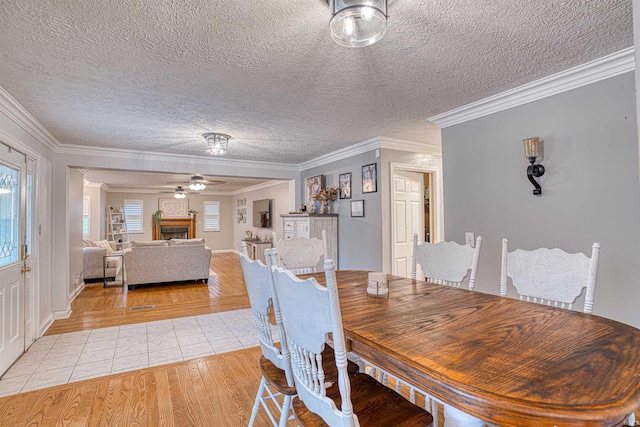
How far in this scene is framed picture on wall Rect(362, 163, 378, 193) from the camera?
4152mm

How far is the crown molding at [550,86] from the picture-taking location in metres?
1.99

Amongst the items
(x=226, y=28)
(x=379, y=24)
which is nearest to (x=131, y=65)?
(x=226, y=28)

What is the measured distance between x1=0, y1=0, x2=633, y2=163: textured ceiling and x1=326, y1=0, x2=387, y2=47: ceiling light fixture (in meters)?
0.14

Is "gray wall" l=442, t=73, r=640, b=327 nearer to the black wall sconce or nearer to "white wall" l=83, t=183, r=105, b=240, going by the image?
the black wall sconce

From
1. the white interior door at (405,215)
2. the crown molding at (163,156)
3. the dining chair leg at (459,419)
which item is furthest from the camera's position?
the white interior door at (405,215)

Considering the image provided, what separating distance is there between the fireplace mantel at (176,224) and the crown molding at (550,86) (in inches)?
378

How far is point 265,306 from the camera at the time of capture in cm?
144

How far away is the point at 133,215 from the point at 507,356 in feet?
36.9

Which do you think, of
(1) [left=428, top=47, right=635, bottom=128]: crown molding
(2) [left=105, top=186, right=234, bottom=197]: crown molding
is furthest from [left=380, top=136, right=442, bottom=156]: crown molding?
(2) [left=105, top=186, right=234, bottom=197]: crown molding

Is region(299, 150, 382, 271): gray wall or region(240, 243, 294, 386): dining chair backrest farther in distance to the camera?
region(299, 150, 382, 271): gray wall

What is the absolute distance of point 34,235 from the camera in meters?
3.17

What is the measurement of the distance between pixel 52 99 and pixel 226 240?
9027 millimetres

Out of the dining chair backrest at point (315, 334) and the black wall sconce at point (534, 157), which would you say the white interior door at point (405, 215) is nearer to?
the black wall sconce at point (534, 157)

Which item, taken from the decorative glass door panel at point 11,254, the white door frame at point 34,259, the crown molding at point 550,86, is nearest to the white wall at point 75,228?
the white door frame at point 34,259
